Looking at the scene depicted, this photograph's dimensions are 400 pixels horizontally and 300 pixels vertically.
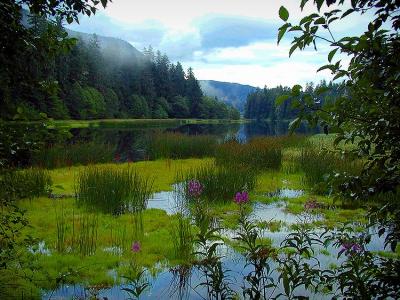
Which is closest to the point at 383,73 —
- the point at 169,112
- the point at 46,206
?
the point at 46,206

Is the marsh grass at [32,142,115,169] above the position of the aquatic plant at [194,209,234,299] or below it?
below

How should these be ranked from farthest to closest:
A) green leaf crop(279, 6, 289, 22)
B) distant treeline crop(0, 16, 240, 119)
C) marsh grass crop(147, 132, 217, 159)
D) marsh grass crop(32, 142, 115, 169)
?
distant treeline crop(0, 16, 240, 119)
marsh grass crop(147, 132, 217, 159)
marsh grass crop(32, 142, 115, 169)
green leaf crop(279, 6, 289, 22)

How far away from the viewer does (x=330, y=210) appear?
9500 millimetres

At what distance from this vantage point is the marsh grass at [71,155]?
51.4ft

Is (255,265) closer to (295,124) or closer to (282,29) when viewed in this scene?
(295,124)

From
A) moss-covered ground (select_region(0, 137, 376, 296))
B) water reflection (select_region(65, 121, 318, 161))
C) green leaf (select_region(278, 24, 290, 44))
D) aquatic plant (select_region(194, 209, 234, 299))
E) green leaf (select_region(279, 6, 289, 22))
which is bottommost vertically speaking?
water reflection (select_region(65, 121, 318, 161))

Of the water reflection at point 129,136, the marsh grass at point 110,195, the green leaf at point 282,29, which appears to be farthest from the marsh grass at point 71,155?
the green leaf at point 282,29

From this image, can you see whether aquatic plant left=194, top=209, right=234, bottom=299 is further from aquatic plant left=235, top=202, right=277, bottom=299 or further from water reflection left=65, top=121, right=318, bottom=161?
water reflection left=65, top=121, right=318, bottom=161

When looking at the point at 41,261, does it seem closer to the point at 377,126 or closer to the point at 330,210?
the point at 377,126

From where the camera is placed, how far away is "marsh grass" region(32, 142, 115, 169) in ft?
51.4

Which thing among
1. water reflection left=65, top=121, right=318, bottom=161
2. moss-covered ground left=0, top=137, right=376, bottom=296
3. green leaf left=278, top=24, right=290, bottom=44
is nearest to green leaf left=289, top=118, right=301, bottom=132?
water reflection left=65, top=121, right=318, bottom=161

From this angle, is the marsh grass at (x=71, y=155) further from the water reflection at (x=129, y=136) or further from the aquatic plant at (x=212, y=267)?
the aquatic plant at (x=212, y=267)

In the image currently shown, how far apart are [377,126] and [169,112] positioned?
3968 inches

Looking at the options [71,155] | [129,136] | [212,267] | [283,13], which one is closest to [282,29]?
[283,13]
